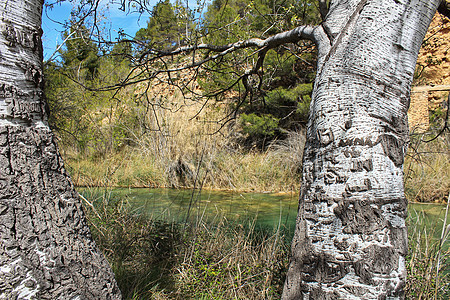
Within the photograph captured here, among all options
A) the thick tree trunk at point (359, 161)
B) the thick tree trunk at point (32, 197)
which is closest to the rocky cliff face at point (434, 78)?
the thick tree trunk at point (359, 161)

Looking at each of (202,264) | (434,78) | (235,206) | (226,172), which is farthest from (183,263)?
(434,78)

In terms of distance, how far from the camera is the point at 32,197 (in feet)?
3.99

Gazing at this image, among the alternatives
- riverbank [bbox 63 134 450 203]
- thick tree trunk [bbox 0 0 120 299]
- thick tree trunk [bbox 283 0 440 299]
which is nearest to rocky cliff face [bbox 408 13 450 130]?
riverbank [bbox 63 134 450 203]

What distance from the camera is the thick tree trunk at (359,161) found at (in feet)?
4.28

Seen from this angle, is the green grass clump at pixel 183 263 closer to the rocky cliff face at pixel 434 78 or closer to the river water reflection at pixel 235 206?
the river water reflection at pixel 235 206

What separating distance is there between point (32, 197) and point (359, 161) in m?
1.19

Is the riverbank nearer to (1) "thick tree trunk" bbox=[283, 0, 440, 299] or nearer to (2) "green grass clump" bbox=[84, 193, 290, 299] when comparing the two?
(2) "green grass clump" bbox=[84, 193, 290, 299]

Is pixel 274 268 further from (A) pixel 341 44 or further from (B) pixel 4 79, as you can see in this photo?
(B) pixel 4 79

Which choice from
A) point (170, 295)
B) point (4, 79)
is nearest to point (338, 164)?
point (4, 79)

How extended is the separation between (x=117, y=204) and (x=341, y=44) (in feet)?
10.5

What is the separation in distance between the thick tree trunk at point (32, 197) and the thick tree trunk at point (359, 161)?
85 centimetres

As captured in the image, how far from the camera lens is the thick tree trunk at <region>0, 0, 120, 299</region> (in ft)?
3.84

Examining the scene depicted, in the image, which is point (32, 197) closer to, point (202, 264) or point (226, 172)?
point (202, 264)

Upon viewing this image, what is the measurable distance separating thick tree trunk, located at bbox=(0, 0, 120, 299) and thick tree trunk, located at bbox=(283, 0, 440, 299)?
0.85 meters
